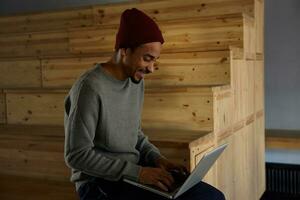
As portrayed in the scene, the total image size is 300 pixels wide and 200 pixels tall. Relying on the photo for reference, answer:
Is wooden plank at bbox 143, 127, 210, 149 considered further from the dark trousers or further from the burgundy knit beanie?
the burgundy knit beanie

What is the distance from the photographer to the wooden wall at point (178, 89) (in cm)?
191

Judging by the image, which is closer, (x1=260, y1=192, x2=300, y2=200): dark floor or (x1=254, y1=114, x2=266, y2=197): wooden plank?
(x1=254, y1=114, x2=266, y2=197): wooden plank

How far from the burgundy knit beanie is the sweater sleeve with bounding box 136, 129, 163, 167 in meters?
0.39

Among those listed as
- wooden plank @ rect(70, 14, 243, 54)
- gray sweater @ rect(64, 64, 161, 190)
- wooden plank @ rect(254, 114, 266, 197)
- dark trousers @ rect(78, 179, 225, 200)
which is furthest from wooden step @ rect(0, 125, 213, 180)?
wooden plank @ rect(254, 114, 266, 197)

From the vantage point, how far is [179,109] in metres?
1.93

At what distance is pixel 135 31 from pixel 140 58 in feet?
0.28

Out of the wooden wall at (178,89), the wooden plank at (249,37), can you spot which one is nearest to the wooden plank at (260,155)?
the wooden wall at (178,89)

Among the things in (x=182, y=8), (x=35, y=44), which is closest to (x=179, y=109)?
(x=182, y=8)

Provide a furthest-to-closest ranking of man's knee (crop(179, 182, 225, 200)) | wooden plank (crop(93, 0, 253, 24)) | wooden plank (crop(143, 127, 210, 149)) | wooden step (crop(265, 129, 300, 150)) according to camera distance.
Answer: wooden step (crop(265, 129, 300, 150)), wooden plank (crop(93, 0, 253, 24)), wooden plank (crop(143, 127, 210, 149)), man's knee (crop(179, 182, 225, 200))

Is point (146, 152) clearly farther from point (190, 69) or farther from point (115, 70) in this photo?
point (190, 69)

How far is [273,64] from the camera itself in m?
3.05

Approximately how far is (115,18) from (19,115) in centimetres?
90

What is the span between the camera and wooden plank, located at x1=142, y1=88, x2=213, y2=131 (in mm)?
1878

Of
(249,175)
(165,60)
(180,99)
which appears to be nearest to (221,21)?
(165,60)
